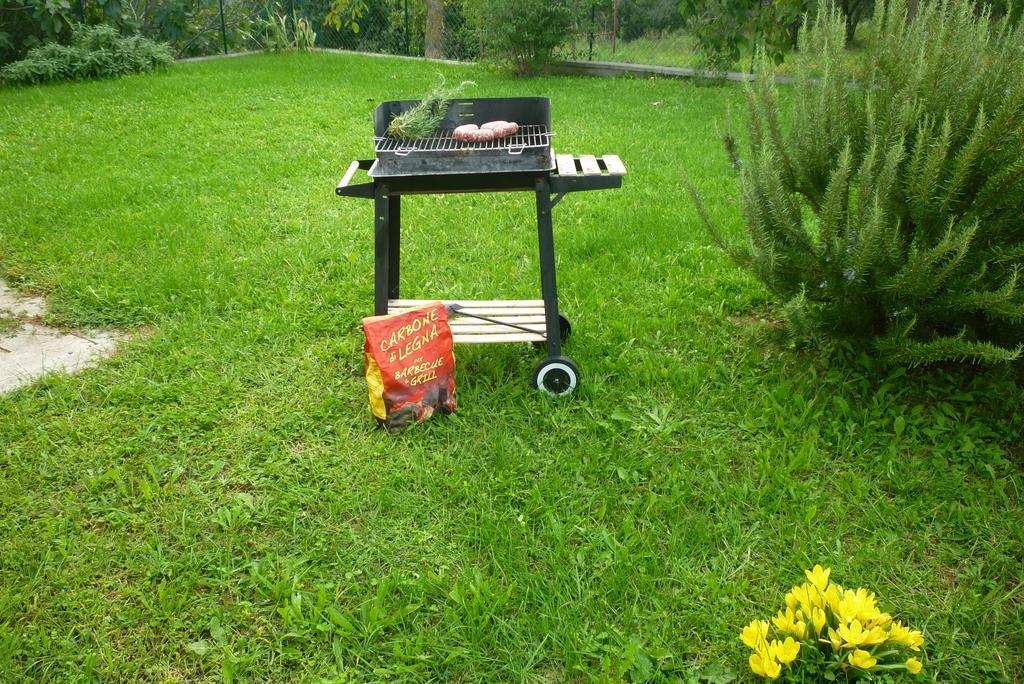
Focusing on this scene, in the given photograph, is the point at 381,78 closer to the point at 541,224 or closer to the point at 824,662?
the point at 541,224

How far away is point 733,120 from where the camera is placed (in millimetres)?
8406

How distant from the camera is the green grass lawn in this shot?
2422 millimetres

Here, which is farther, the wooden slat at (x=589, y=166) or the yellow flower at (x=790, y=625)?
the wooden slat at (x=589, y=166)

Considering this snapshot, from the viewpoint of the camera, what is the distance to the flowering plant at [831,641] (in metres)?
2.12

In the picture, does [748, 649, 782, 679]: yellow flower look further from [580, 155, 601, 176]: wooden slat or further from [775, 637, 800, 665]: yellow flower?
[580, 155, 601, 176]: wooden slat

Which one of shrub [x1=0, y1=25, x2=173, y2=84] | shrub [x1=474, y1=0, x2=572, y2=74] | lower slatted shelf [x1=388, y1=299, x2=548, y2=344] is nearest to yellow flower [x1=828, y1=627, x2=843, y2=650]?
lower slatted shelf [x1=388, y1=299, x2=548, y2=344]

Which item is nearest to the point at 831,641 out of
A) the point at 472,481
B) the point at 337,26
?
the point at 472,481

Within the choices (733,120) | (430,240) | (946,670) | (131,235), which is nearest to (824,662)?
(946,670)

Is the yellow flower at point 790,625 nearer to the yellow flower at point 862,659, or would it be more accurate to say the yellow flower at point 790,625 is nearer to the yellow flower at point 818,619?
the yellow flower at point 818,619

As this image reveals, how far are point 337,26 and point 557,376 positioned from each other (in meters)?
13.4

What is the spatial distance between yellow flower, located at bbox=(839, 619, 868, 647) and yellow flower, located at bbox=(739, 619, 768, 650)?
0.20 metres

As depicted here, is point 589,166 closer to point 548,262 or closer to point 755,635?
point 548,262

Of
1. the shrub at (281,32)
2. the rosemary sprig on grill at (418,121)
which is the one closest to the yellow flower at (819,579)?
the rosemary sprig on grill at (418,121)

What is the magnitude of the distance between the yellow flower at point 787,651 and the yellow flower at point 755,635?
0.05 metres
